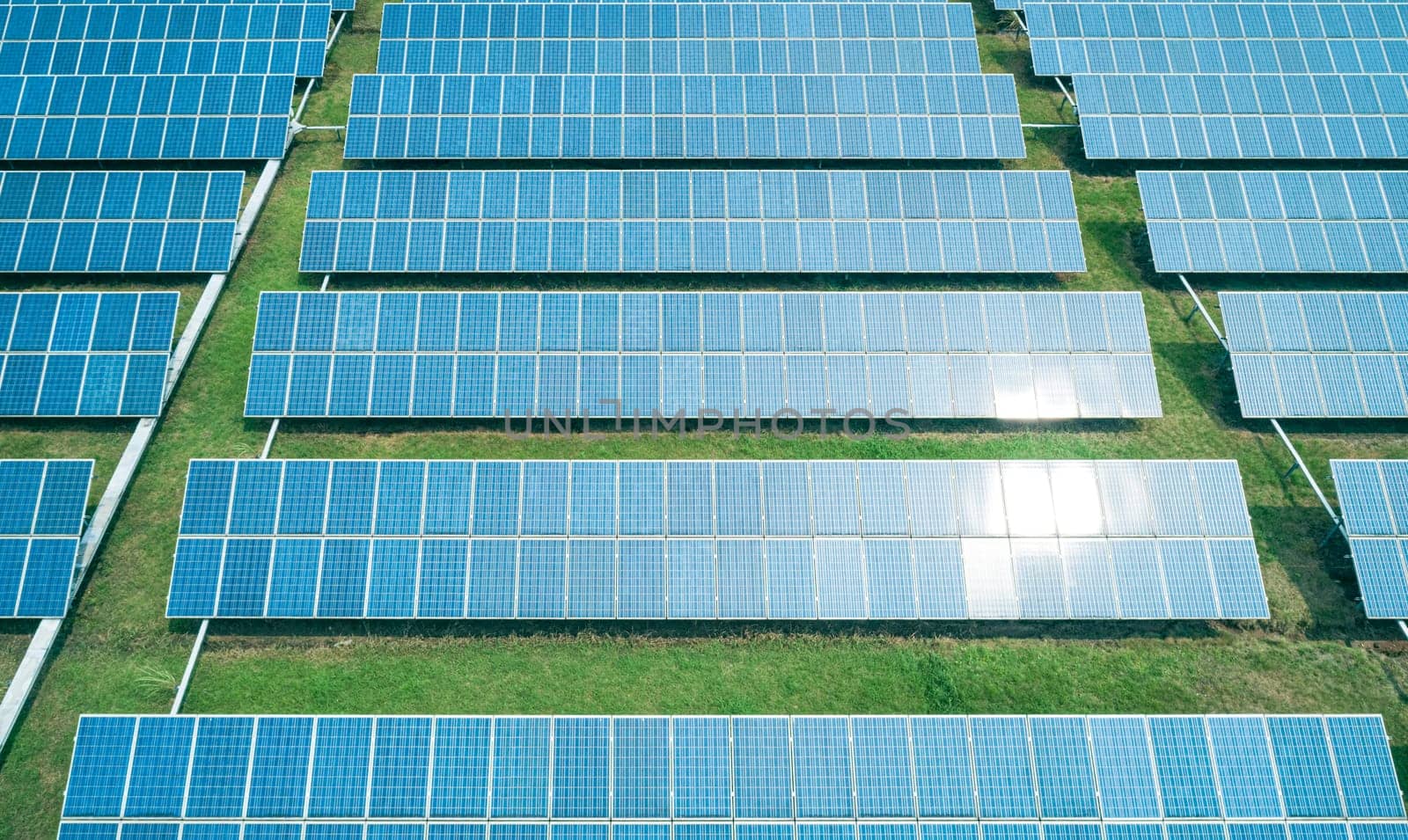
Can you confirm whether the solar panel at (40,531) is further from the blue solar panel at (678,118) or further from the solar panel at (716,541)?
the blue solar panel at (678,118)

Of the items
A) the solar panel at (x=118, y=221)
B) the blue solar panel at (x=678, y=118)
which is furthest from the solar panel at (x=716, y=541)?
the blue solar panel at (x=678, y=118)

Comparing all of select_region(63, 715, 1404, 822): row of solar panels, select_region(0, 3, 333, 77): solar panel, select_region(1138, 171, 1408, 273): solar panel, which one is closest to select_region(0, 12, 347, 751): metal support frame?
select_region(63, 715, 1404, 822): row of solar panels

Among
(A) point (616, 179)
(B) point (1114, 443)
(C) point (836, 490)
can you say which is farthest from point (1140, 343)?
(A) point (616, 179)

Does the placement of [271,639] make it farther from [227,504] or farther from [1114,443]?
[1114,443]

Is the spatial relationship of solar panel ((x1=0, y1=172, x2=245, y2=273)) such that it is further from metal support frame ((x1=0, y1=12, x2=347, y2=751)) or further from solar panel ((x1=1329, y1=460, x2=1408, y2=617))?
solar panel ((x1=1329, y1=460, x2=1408, y2=617))

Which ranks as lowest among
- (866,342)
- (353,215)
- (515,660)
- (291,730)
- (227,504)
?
(291,730)

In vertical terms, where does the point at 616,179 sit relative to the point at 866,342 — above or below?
above
